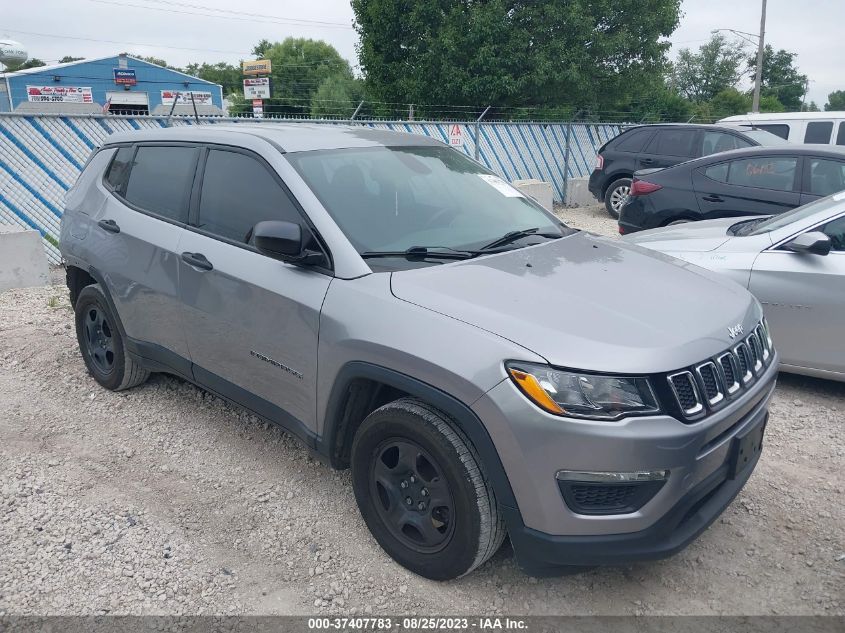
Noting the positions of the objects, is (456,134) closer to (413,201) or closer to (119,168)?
(119,168)

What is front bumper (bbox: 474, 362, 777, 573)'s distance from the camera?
227 centimetres

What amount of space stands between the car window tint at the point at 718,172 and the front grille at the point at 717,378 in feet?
16.8

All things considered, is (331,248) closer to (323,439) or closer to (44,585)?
(323,439)

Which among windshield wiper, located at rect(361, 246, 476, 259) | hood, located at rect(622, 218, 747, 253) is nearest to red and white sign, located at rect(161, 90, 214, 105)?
hood, located at rect(622, 218, 747, 253)

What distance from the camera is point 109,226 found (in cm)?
422

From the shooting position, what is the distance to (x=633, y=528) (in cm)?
236

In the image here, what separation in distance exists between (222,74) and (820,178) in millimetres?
80742

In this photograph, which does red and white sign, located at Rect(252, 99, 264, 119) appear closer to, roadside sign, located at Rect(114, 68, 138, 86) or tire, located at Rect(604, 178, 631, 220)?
tire, located at Rect(604, 178, 631, 220)

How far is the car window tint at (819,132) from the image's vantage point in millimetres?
12805

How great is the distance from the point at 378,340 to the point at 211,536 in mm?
1316

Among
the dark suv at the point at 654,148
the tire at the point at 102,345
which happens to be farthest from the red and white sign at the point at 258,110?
the tire at the point at 102,345

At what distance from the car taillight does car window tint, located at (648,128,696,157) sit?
4234 mm

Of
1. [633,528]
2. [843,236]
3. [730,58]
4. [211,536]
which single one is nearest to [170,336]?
[211,536]

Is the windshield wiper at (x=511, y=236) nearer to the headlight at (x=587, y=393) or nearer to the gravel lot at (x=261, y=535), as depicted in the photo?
the headlight at (x=587, y=393)
